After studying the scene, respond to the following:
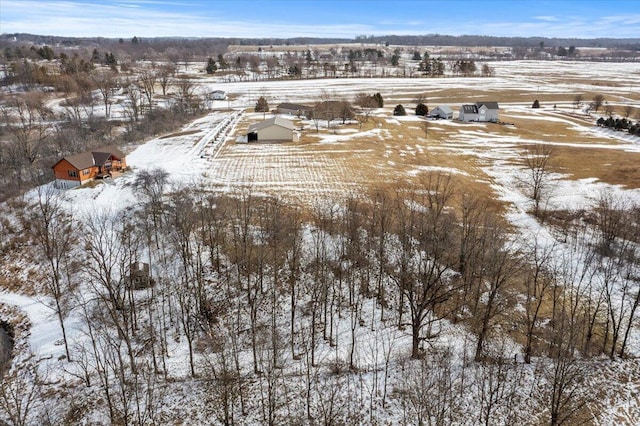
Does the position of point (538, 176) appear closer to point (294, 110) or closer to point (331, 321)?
point (331, 321)

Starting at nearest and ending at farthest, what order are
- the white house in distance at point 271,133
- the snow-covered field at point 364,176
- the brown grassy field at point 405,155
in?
1. the snow-covered field at point 364,176
2. the brown grassy field at point 405,155
3. the white house in distance at point 271,133

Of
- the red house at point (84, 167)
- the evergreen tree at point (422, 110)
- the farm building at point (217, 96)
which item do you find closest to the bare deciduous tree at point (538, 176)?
the evergreen tree at point (422, 110)

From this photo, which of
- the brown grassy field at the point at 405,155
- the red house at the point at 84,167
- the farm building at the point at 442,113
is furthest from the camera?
the farm building at the point at 442,113

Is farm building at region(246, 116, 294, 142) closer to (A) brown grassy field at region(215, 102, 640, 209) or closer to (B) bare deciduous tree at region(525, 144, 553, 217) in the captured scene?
A: (A) brown grassy field at region(215, 102, 640, 209)

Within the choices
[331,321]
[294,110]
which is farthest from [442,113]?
[331,321]

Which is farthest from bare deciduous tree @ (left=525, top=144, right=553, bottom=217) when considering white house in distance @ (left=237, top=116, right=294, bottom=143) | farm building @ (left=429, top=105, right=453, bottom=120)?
white house in distance @ (left=237, top=116, right=294, bottom=143)

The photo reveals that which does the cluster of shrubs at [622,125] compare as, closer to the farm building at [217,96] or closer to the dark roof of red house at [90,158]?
the dark roof of red house at [90,158]
